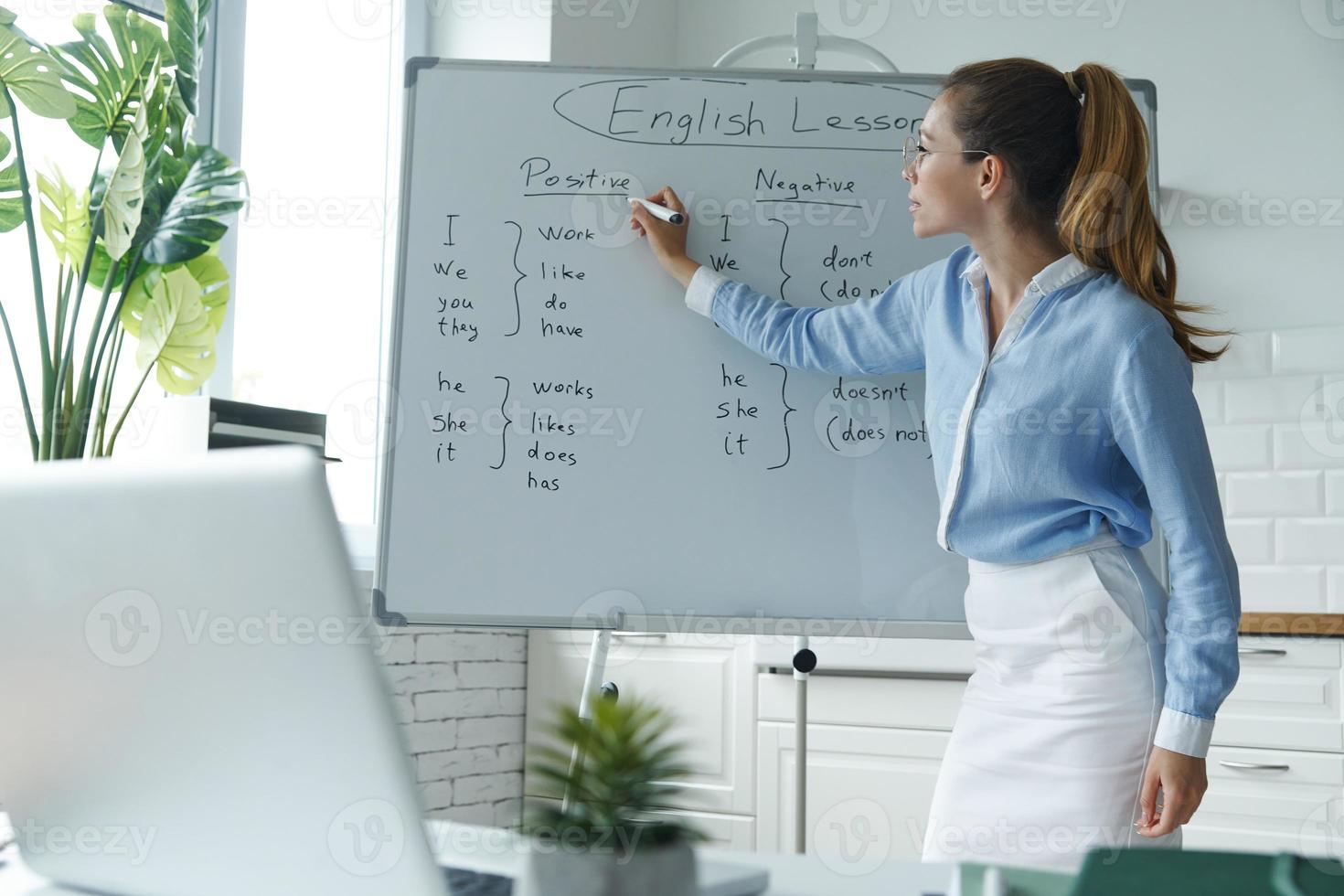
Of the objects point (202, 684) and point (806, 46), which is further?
point (806, 46)

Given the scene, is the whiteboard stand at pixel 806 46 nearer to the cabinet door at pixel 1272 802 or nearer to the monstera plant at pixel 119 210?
the monstera plant at pixel 119 210

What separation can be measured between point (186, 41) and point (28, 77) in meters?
0.33

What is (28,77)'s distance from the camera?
1889 mm

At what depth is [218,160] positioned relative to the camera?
2141 mm

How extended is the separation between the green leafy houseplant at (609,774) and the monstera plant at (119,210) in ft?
5.89

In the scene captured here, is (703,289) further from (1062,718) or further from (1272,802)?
(1272,802)

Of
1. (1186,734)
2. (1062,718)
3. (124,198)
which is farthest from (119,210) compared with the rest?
(1186,734)

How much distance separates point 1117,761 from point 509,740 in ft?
6.78

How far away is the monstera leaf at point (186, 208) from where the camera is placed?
6.83ft

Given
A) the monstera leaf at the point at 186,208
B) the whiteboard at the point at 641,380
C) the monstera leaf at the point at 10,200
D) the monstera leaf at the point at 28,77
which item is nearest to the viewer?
the whiteboard at the point at 641,380

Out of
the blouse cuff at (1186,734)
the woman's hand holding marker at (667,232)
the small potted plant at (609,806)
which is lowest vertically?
the blouse cuff at (1186,734)

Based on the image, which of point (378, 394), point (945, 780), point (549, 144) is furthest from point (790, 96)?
point (378, 394)

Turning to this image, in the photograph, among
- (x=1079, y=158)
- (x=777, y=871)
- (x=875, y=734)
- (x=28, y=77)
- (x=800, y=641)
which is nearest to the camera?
(x=777, y=871)

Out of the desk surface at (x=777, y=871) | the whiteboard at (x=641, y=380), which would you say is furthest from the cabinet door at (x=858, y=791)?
the desk surface at (x=777, y=871)
